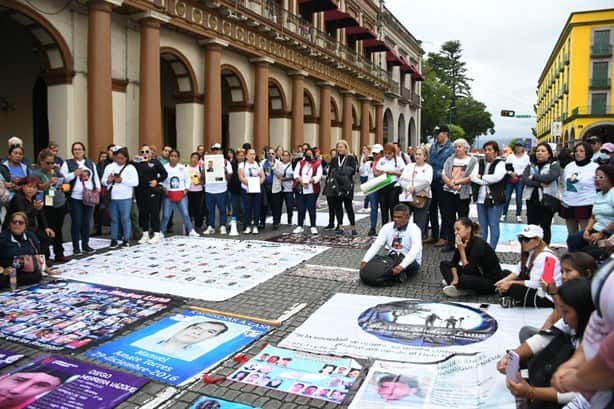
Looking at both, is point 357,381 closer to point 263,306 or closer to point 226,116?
point 263,306

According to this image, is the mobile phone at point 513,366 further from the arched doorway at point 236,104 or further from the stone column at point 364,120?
the stone column at point 364,120

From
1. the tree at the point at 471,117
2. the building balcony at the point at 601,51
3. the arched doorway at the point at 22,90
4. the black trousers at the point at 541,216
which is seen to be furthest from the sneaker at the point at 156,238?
the tree at the point at 471,117

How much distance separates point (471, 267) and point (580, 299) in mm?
3603

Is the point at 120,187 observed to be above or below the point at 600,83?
below

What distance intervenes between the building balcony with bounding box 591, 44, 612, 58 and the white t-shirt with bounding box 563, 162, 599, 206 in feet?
162

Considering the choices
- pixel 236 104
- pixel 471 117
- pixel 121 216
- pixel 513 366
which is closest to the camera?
pixel 513 366

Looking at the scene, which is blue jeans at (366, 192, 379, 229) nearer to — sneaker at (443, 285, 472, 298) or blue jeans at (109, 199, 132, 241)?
sneaker at (443, 285, 472, 298)

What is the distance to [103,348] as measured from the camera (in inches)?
171

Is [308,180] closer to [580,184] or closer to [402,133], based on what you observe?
[580,184]

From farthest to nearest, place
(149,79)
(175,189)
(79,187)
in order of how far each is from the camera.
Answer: (149,79)
(175,189)
(79,187)

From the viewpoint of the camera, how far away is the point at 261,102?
63.8ft

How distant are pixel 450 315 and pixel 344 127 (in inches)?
943

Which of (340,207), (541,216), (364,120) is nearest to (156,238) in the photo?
(340,207)

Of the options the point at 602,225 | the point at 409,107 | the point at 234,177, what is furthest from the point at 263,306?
the point at 409,107
